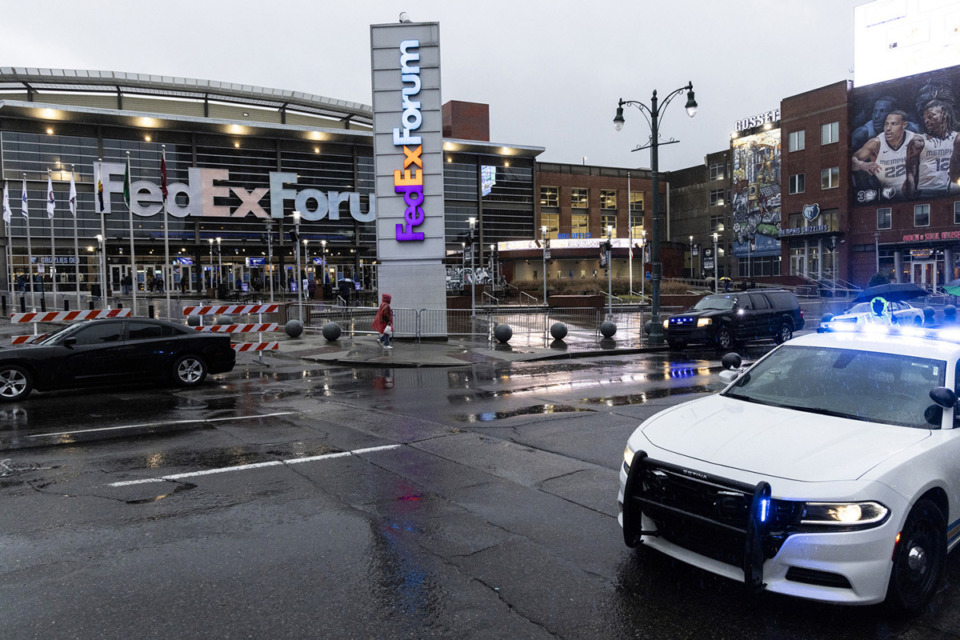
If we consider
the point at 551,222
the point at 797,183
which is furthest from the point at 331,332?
the point at 551,222

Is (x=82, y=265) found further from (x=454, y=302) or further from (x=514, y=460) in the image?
(x=514, y=460)

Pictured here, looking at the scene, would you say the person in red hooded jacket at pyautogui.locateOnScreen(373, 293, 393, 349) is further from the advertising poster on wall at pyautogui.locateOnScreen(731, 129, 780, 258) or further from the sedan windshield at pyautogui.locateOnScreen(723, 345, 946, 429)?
the advertising poster on wall at pyautogui.locateOnScreen(731, 129, 780, 258)

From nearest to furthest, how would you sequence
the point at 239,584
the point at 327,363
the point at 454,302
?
1. the point at 239,584
2. the point at 327,363
3. the point at 454,302

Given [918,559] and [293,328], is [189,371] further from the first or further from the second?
[918,559]

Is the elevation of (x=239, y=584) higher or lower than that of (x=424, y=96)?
lower

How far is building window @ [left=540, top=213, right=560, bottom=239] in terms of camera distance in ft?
263

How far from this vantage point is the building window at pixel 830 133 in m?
56.1

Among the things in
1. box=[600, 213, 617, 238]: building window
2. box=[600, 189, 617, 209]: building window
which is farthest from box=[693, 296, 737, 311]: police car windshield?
box=[600, 189, 617, 209]: building window

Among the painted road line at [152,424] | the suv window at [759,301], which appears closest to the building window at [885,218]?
the suv window at [759,301]

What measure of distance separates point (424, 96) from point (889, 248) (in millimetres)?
45363

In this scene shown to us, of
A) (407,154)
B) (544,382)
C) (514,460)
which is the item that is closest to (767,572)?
(514,460)

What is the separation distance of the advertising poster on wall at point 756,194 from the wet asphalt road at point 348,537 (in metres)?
64.7

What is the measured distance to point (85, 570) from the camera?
4691 mm

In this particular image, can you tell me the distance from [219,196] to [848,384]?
63227mm
